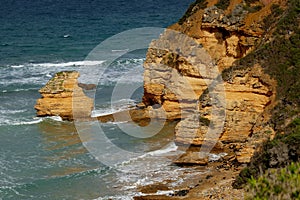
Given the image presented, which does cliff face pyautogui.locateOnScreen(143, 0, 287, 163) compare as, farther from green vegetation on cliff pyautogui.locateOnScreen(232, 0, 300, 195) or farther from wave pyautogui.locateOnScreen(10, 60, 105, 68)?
wave pyautogui.locateOnScreen(10, 60, 105, 68)

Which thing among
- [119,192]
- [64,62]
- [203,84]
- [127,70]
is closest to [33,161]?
[119,192]

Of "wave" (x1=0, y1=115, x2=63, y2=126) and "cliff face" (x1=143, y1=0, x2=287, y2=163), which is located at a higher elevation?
"cliff face" (x1=143, y1=0, x2=287, y2=163)

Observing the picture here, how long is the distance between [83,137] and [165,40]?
341 inches

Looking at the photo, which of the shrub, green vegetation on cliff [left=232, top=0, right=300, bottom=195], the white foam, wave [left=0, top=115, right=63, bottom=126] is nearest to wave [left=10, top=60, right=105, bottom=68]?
wave [left=0, top=115, right=63, bottom=126]

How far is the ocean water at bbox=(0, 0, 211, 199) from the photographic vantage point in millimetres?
29312

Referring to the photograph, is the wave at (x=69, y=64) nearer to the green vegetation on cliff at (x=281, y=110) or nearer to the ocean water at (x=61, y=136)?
the ocean water at (x=61, y=136)

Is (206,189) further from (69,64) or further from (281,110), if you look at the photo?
(69,64)

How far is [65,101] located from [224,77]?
1278cm

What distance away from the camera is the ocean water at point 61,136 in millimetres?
29312

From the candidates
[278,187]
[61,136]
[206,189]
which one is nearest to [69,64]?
[61,136]

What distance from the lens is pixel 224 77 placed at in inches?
1233

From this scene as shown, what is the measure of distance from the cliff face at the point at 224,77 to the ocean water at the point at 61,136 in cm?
222

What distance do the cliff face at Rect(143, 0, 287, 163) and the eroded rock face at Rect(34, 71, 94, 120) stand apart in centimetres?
426

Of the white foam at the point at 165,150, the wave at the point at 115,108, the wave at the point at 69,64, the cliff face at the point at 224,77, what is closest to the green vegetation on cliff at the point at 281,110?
the cliff face at the point at 224,77
